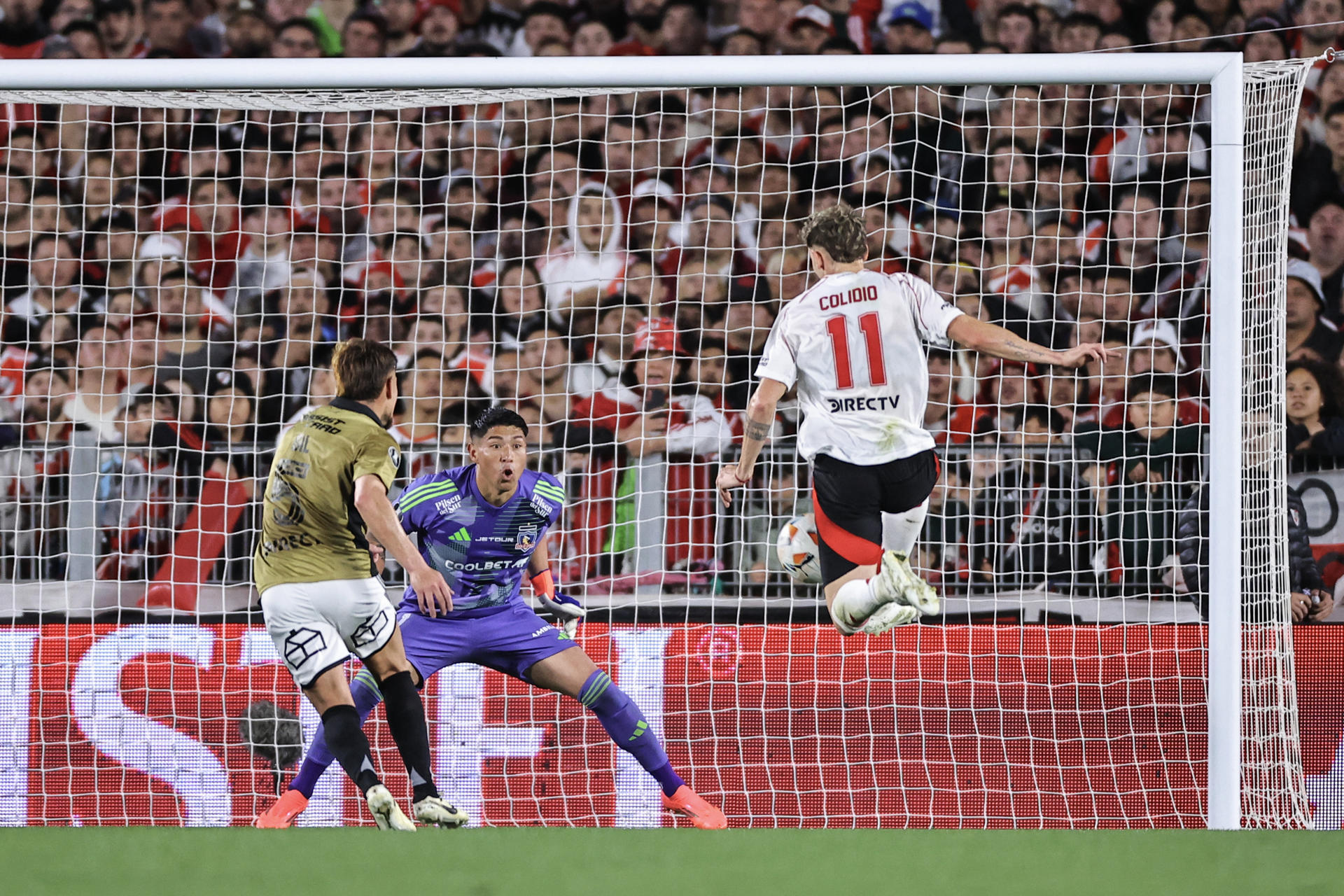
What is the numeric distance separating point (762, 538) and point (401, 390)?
1.70 metres

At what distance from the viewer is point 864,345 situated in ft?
13.7

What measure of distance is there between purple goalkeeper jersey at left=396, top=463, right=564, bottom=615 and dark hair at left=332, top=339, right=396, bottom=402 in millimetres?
468

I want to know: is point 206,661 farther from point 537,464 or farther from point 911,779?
point 911,779

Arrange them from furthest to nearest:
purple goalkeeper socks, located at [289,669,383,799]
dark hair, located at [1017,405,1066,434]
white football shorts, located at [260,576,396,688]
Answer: dark hair, located at [1017,405,1066,434]
purple goalkeeper socks, located at [289,669,383,799]
white football shorts, located at [260,576,396,688]

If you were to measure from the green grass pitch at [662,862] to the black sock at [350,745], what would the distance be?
1.88 ft

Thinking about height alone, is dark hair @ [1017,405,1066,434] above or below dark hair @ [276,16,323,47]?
Result: below

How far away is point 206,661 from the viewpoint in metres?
4.73

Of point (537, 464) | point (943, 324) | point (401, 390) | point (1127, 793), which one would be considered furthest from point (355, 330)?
point (1127, 793)

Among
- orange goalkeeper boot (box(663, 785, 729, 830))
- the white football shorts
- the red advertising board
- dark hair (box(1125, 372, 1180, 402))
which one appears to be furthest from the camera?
dark hair (box(1125, 372, 1180, 402))

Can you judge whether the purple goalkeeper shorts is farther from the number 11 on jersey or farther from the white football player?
the number 11 on jersey

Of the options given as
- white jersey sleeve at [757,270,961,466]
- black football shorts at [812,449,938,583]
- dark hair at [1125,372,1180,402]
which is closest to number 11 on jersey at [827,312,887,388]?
white jersey sleeve at [757,270,961,466]

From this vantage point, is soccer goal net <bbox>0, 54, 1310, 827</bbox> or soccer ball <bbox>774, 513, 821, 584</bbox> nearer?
soccer ball <bbox>774, 513, 821, 584</bbox>

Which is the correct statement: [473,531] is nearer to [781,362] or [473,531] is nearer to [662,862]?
[781,362]

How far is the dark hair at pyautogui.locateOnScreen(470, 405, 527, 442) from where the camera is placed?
169 inches
